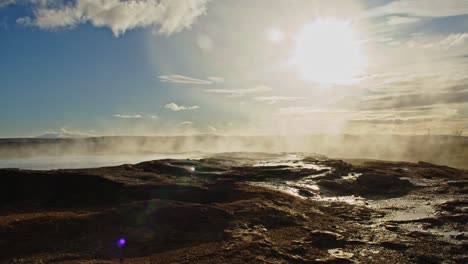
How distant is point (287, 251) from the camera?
7.21 metres

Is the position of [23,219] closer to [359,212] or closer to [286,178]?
[359,212]

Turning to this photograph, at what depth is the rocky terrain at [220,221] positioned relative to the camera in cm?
699

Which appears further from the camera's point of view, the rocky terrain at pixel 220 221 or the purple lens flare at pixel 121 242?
the purple lens flare at pixel 121 242

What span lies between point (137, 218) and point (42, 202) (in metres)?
3.92

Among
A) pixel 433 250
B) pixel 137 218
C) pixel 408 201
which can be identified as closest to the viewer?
pixel 433 250

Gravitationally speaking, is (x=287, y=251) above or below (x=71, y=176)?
below

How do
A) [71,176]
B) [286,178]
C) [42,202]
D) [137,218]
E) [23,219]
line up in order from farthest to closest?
1. [286,178]
2. [71,176]
3. [42,202]
4. [137,218]
5. [23,219]

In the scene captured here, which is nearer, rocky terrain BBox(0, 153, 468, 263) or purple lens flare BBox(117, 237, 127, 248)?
rocky terrain BBox(0, 153, 468, 263)

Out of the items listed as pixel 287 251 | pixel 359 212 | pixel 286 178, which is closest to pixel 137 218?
pixel 287 251

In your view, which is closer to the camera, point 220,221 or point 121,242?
point 121,242

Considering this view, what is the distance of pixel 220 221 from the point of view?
8.81m

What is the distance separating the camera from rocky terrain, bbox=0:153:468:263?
6988mm

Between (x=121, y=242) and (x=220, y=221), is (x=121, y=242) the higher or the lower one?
the lower one

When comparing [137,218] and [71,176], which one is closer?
[137,218]
